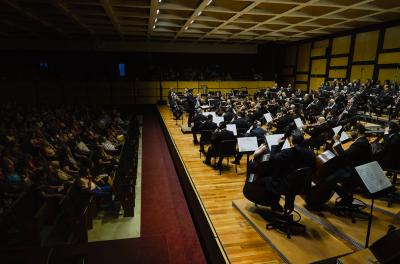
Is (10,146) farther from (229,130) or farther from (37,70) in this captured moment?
(37,70)

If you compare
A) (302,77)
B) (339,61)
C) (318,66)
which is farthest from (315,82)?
(339,61)

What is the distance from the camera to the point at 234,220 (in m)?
4.72

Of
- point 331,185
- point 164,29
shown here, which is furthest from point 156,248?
point 164,29

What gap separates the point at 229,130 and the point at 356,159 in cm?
325

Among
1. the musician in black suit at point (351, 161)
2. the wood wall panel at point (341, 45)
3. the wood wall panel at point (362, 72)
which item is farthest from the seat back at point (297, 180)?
the wood wall panel at point (341, 45)

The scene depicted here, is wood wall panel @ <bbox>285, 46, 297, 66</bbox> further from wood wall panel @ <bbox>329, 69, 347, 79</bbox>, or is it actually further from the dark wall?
wood wall panel @ <bbox>329, 69, 347, 79</bbox>

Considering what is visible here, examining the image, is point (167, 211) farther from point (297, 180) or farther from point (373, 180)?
point (373, 180)

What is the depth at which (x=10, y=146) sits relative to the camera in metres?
6.74

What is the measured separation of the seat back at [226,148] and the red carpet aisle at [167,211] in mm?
1449

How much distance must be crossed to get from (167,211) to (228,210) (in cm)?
159

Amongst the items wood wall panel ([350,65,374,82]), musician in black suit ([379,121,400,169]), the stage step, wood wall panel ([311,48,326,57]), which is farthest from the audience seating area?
wood wall panel ([311,48,326,57])

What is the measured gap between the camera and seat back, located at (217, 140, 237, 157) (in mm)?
6531

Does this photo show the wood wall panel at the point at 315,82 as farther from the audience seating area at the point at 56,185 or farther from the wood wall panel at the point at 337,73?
the audience seating area at the point at 56,185

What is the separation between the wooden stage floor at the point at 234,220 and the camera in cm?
388
